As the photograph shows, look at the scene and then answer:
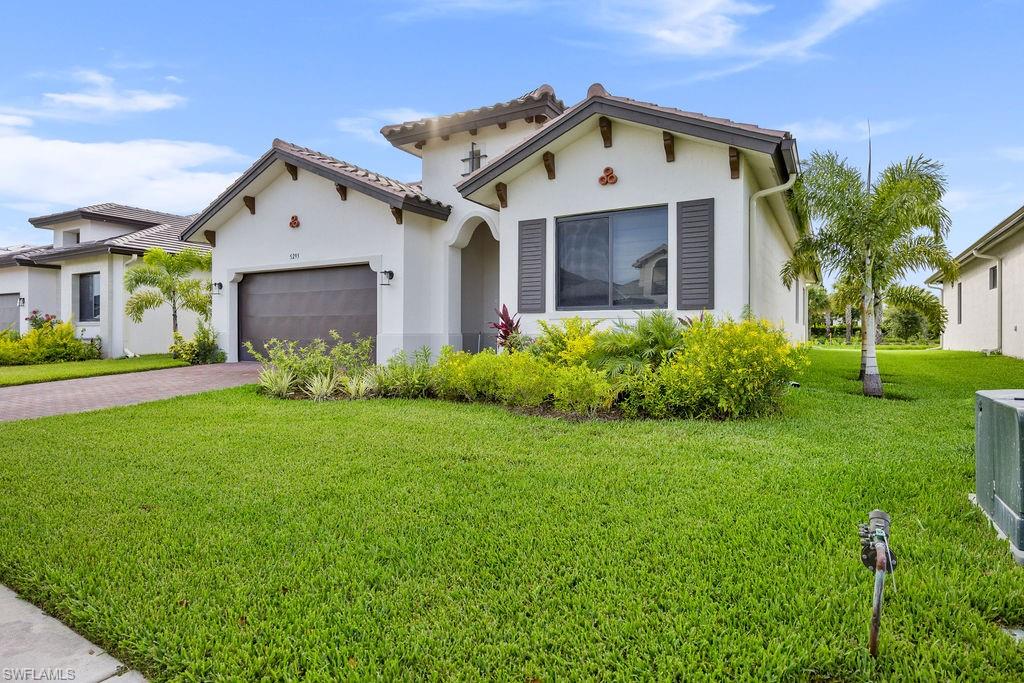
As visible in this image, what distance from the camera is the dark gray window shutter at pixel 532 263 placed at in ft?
33.9

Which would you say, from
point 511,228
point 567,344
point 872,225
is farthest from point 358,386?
point 872,225

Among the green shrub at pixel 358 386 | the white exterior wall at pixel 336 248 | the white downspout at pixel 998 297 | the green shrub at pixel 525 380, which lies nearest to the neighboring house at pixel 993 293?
the white downspout at pixel 998 297

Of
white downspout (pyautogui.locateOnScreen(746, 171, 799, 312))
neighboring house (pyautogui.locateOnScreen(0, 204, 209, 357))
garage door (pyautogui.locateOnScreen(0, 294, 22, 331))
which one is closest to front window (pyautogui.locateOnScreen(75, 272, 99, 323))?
neighboring house (pyautogui.locateOnScreen(0, 204, 209, 357))

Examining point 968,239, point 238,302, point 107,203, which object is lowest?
point 238,302

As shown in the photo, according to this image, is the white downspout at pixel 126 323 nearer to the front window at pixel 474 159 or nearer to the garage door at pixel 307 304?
the garage door at pixel 307 304

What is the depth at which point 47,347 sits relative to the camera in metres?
17.5

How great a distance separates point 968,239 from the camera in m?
19.2

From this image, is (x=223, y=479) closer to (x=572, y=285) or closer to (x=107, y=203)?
(x=572, y=285)

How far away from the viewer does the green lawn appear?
235cm

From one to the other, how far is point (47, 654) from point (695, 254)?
28.9 feet

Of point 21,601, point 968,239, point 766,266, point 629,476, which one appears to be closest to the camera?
point 21,601

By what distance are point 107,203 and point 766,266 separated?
79.1ft

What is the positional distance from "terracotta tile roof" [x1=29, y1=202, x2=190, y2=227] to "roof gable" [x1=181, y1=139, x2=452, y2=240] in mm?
9715

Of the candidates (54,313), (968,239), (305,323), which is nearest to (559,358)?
(305,323)
